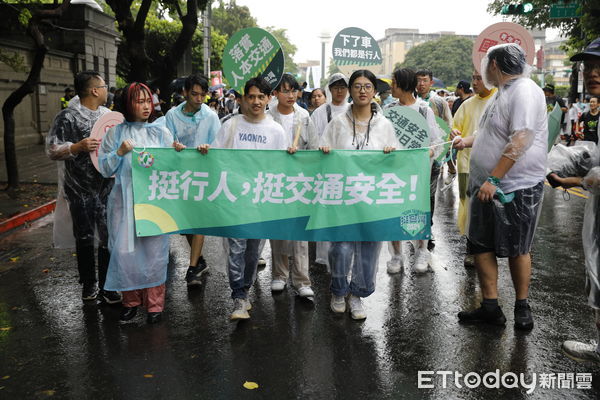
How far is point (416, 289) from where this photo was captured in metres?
5.25

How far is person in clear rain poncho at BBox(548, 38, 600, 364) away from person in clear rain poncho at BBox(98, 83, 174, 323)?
282 centimetres

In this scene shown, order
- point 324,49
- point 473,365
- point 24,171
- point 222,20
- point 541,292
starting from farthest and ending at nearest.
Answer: point 324,49 < point 222,20 < point 24,171 < point 541,292 < point 473,365

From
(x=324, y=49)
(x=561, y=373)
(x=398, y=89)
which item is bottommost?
(x=561, y=373)

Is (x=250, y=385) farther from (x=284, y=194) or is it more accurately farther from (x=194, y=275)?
(x=194, y=275)

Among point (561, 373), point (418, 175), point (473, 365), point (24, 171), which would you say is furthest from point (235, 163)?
point (24, 171)

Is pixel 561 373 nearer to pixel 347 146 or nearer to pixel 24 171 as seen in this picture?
pixel 347 146

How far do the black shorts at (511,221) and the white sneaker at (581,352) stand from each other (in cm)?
73

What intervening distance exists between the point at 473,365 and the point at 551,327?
99 cm

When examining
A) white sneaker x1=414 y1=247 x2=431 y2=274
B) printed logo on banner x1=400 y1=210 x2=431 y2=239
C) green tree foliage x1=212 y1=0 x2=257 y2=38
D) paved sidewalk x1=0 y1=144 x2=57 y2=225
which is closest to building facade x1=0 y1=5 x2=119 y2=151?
paved sidewalk x1=0 y1=144 x2=57 y2=225

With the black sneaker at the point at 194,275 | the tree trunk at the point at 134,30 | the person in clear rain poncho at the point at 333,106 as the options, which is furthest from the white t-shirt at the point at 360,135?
the tree trunk at the point at 134,30

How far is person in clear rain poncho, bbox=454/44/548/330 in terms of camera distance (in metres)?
3.98

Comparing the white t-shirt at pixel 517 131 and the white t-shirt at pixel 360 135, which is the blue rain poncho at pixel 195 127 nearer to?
the white t-shirt at pixel 360 135

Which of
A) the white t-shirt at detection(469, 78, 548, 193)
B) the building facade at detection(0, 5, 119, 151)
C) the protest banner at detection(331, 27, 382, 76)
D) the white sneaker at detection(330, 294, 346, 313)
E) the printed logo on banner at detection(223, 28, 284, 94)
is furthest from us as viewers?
the building facade at detection(0, 5, 119, 151)

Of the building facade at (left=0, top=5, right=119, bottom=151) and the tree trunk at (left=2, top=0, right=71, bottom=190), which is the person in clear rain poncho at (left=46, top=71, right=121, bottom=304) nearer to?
the tree trunk at (left=2, top=0, right=71, bottom=190)
